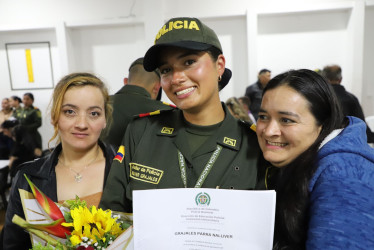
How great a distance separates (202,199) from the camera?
33.3 inches

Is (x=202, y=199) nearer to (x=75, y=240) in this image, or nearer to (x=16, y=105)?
(x=75, y=240)

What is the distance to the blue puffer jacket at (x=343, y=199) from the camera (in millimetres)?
737

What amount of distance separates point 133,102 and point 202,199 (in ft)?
5.24

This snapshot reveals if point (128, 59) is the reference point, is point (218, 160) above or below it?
below

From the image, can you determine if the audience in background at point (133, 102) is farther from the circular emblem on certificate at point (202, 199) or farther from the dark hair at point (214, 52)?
the circular emblem on certificate at point (202, 199)

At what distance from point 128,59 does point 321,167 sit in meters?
5.26

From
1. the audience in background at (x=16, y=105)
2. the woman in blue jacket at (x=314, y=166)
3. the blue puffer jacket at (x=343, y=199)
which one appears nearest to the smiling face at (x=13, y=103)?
the audience in background at (x=16, y=105)

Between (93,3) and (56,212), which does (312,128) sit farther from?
(93,3)

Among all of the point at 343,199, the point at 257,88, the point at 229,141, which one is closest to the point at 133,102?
the point at 229,141

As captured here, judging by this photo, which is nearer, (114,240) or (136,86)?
(114,240)

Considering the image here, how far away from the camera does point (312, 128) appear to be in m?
1.01

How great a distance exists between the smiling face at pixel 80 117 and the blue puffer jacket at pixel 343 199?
38.8 inches

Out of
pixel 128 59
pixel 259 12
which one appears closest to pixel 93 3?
pixel 128 59

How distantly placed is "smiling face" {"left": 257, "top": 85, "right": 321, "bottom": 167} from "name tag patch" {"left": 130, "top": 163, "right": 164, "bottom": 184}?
0.40 m
